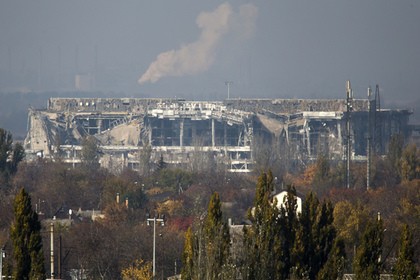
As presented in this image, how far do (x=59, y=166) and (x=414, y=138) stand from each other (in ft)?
104

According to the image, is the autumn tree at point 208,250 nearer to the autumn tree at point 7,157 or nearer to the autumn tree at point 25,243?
the autumn tree at point 25,243

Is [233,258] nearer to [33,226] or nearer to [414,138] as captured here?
[33,226]

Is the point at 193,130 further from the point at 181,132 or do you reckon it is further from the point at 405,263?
the point at 405,263

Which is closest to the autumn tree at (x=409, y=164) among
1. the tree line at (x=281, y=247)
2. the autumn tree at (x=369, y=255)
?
the tree line at (x=281, y=247)

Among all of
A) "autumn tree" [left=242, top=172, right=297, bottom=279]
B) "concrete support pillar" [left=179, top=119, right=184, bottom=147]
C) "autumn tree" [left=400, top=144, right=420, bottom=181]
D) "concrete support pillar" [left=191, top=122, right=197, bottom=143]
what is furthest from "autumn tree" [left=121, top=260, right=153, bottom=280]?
"concrete support pillar" [left=191, top=122, right=197, bottom=143]

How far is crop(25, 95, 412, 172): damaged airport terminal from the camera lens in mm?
84562

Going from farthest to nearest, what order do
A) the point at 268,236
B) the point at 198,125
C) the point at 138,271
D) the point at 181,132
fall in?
the point at 198,125 → the point at 181,132 → the point at 138,271 → the point at 268,236

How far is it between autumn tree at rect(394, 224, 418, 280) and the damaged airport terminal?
55.6 metres

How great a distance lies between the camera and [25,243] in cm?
2527

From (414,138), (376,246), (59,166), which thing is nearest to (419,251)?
(376,246)

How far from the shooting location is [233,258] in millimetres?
24469

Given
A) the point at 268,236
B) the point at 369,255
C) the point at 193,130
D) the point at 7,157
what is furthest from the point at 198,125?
the point at 369,255

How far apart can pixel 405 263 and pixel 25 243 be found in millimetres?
5695

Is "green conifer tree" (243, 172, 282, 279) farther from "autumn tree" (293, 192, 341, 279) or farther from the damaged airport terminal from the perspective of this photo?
the damaged airport terminal
